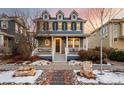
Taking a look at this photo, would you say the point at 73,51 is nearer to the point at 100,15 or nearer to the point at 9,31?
the point at 100,15

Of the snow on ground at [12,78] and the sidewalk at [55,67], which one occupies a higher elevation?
the sidewalk at [55,67]

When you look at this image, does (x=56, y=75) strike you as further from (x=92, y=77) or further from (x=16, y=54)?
(x=16, y=54)

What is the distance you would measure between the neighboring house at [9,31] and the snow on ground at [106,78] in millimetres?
2165

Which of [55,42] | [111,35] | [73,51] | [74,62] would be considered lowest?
[74,62]

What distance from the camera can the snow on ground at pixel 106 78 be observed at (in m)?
5.65

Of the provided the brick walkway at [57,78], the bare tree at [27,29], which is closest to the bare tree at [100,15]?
the brick walkway at [57,78]

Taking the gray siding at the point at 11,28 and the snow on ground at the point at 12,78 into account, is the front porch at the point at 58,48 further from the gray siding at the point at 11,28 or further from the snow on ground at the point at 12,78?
the snow on ground at the point at 12,78

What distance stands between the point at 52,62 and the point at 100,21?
68.6 inches

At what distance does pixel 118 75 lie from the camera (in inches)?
238

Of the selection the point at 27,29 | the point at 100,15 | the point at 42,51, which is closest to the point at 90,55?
the point at 100,15

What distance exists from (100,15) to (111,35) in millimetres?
828

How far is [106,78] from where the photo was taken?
584 centimetres
